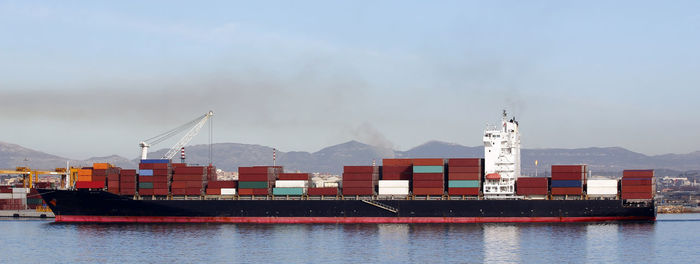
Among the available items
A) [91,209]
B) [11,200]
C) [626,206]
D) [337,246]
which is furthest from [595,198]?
[11,200]

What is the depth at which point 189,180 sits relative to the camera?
292ft

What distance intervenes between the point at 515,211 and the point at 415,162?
1088 centimetres

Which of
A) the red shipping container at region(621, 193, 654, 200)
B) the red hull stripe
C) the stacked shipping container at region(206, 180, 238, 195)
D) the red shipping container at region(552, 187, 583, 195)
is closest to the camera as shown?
the red shipping container at region(621, 193, 654, 200)

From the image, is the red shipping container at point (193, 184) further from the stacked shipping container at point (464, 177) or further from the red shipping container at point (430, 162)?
the stacked shipping container at point (464, 177)

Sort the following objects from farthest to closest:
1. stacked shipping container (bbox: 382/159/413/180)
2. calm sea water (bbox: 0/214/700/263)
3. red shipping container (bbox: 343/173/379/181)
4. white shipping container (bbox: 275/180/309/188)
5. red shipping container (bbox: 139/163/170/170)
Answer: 1. red shipping container (bbox: 139/163/170/170)
2. white shipping container (bbox: 275/180/309/188)
3. stacked shipping container (bbox: 382/159/413/180)
4. red shipping container (bbox: 343/173/379/181)
5. calm sea water (bbox: 0/214/700/263)

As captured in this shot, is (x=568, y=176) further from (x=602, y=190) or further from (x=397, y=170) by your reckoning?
(x=397, y=170)

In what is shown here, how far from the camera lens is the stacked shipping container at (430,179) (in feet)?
277

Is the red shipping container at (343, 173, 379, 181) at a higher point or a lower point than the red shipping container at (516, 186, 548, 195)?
higher

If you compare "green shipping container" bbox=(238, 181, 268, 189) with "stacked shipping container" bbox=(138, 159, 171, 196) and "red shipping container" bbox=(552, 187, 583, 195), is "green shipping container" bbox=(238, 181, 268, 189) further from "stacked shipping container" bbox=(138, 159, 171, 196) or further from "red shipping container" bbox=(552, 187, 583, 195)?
"red shipping container" bbox=(552, 187, 583, 195)

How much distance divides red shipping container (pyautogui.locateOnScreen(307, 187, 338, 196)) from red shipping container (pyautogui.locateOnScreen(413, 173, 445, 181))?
26.9 feet

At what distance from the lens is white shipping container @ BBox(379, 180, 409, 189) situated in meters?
85.7

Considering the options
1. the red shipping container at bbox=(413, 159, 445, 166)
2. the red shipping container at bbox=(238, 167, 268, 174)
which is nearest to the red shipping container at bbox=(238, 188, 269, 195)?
the red shipping container at bbox=(238, 167, 268, 174)

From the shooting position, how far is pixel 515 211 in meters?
83.8

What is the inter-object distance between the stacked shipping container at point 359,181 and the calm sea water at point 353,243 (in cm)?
350
